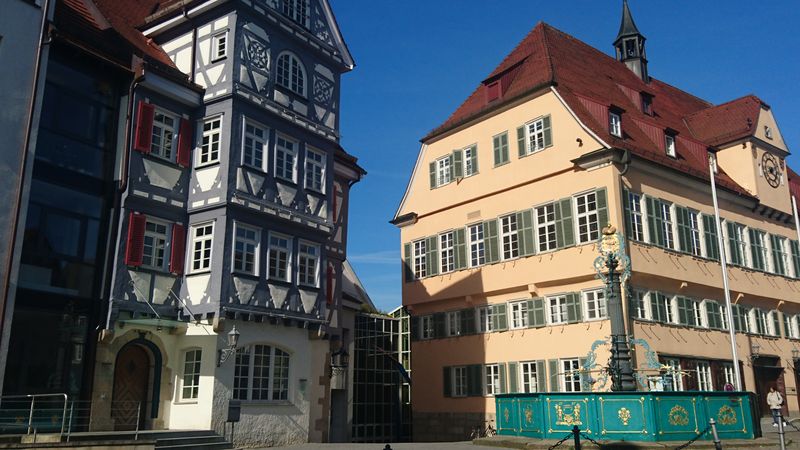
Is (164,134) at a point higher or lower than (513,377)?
higher

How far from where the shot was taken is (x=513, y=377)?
2722cm

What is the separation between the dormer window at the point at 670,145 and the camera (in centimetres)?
2883

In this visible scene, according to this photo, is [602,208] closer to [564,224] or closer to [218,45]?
[564,224]

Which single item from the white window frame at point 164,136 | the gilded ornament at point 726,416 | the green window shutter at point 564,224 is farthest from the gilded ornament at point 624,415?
the white window frame at point 164,136

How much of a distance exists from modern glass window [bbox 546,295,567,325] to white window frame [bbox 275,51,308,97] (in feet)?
37.6

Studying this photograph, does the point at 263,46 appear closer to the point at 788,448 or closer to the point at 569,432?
the point at 569,432

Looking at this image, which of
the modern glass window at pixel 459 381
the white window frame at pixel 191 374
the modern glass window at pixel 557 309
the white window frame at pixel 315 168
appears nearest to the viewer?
the white window frame at pixel 191 374

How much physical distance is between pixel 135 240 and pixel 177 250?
1.39m

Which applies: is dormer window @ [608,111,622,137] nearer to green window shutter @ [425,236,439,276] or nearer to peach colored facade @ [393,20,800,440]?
peach colored facade @ [393,20,800,440]

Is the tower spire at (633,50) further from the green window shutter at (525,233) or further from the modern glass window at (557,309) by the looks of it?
the modern glass window at (557,309)

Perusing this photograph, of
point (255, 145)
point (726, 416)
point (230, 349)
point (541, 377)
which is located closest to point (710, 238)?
point (541, 377)

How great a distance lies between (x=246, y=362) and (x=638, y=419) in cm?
1023

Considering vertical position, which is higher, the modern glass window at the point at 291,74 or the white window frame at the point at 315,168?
the modern glass window at the point at 291,74

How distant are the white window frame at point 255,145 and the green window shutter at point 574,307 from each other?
458 inches
